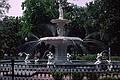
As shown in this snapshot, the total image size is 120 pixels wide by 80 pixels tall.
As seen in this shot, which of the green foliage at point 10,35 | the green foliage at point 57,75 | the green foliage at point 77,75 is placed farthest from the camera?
the green foliage at point 10,35

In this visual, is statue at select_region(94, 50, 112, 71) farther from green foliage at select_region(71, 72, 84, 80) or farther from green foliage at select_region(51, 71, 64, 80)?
green foliage at select_region(51, 71, 64, 80)

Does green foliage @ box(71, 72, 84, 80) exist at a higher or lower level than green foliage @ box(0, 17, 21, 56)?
higher

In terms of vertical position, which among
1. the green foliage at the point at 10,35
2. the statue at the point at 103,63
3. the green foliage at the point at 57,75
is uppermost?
the green foliage at the point at 57,75

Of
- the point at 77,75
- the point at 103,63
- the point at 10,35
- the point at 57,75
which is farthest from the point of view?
the point at 10,35

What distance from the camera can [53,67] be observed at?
2577 cm

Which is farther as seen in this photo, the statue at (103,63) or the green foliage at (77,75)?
the statue at (103,63)

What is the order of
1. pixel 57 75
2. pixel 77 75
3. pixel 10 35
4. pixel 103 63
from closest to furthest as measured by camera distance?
pixel 77 75 → pixel 57 75 → pixel 103 63 → pixel 10 35

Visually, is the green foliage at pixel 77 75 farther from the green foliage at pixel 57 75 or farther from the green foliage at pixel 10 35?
the green foliage at pixel 10 35

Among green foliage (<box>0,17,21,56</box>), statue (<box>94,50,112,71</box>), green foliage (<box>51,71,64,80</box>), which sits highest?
green foliage (<box>51,71,64,80</box>)

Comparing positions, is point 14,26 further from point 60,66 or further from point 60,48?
point 60,66

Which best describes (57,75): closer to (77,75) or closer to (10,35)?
(77,75)

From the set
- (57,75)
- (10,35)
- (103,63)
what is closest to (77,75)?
(57,75)

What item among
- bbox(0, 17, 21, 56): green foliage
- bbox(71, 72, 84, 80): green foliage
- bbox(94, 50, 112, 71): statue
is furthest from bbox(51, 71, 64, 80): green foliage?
bbox(0, 17, 21, 56): green foliage

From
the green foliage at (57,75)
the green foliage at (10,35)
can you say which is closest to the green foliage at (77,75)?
the green foliage at (57,75)
